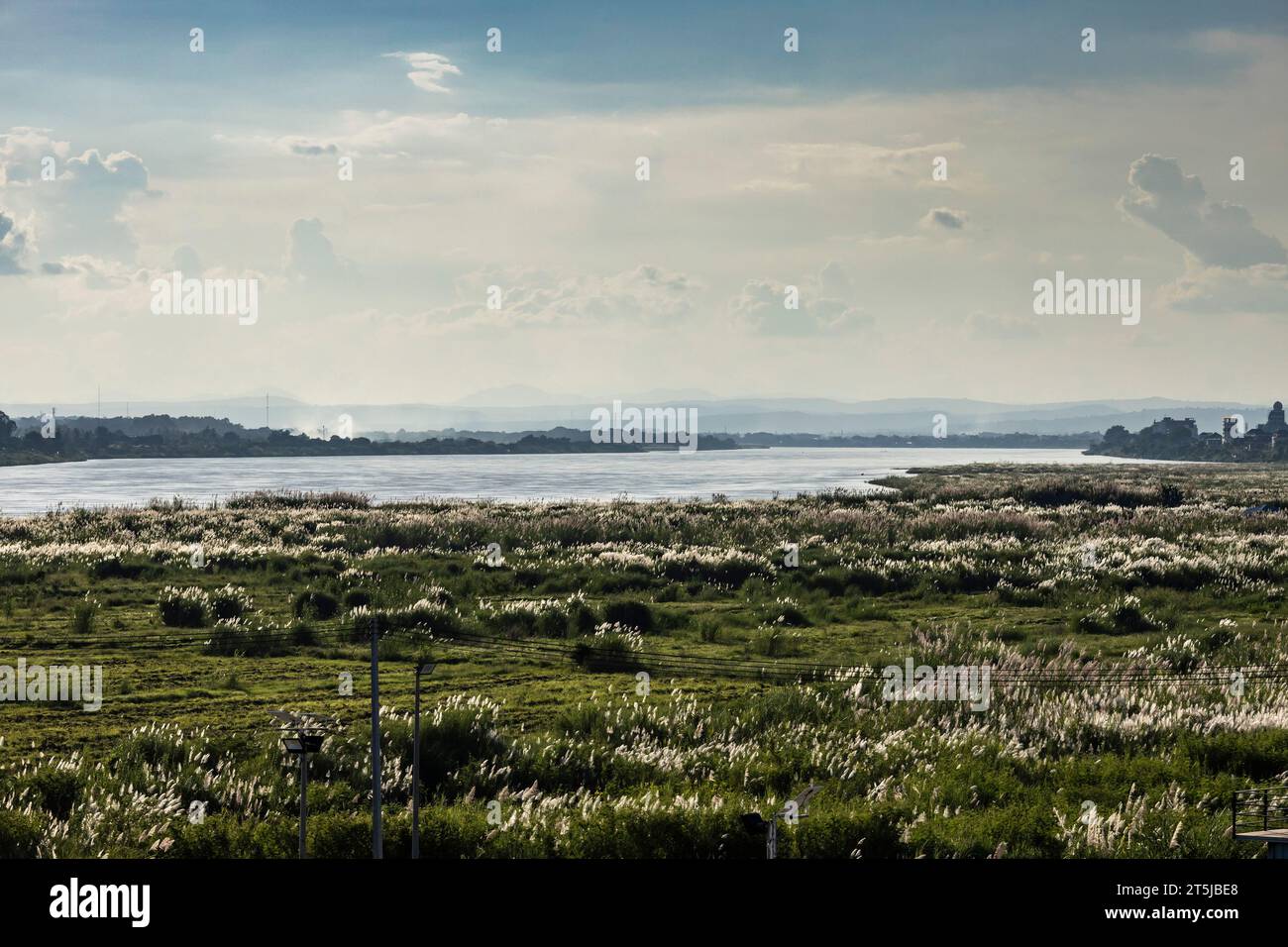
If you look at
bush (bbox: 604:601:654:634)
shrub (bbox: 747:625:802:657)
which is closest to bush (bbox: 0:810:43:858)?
shrub (bbox: 747:625:802:657)

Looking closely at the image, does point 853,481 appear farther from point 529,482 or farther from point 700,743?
point 700,743

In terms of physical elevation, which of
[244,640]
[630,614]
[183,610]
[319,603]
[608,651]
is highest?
[183,610]

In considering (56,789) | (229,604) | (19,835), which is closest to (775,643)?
(229,604)

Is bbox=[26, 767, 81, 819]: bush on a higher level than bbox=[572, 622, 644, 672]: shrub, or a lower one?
higher

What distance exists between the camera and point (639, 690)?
77.8 ft

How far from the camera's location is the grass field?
47.6ft

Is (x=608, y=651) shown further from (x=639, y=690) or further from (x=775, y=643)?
(x=639, y=690)

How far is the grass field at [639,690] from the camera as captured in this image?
572 inches

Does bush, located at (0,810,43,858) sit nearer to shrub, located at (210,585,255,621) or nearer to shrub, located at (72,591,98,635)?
shrub, located at (72,591,98,635)

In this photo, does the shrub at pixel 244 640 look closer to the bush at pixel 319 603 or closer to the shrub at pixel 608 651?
the bush at pixel 319 603

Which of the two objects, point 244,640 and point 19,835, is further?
point 244,640

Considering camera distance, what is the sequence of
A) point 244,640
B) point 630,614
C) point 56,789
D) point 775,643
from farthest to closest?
Result: point 630,614 → point 775,643 → point 244,640 → point 56,789

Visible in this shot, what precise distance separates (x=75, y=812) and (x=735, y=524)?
1753 inches
